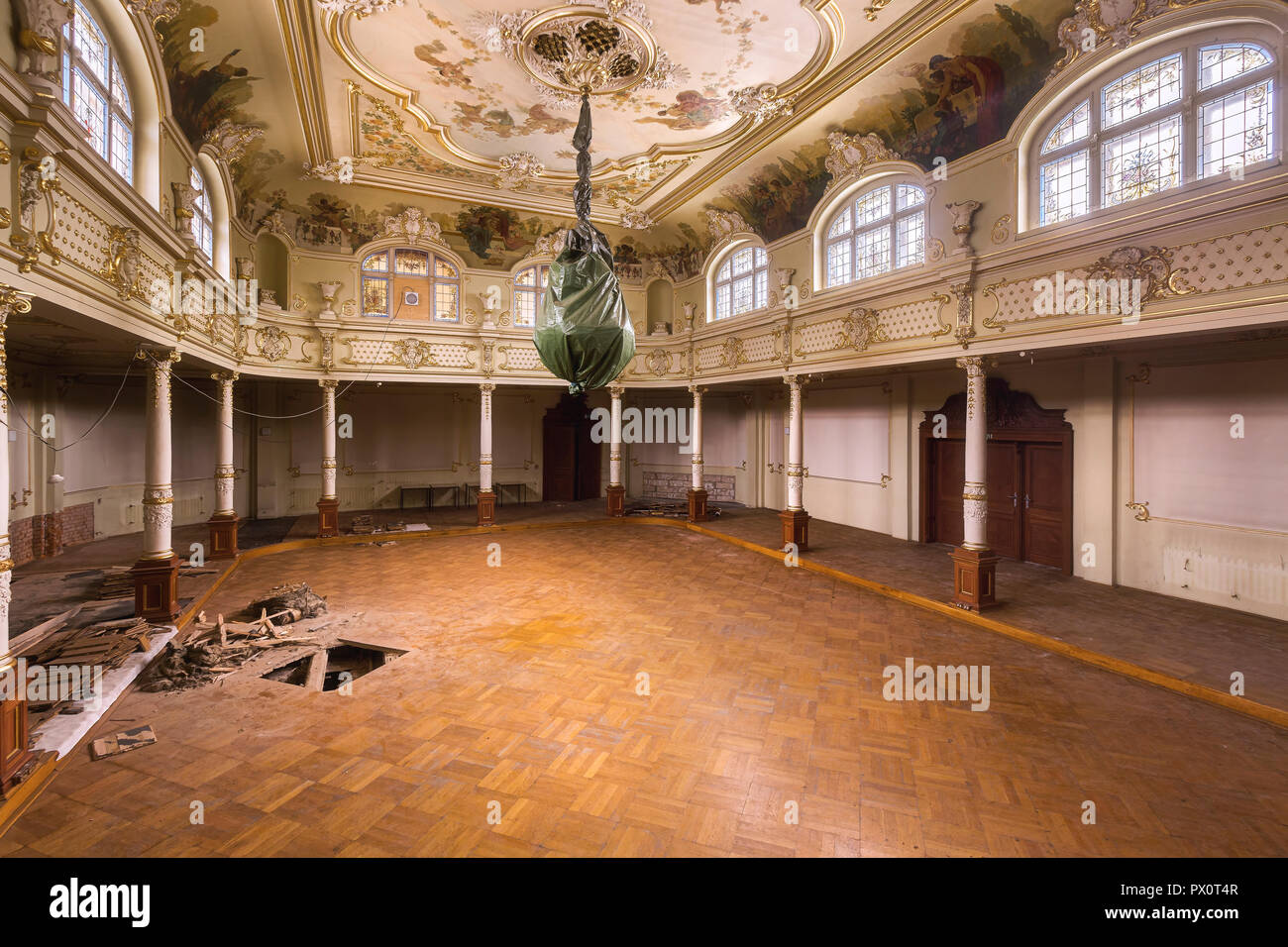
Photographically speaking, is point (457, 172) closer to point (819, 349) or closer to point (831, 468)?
point (819, 349)

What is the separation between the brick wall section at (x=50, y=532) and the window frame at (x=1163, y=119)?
15.0m

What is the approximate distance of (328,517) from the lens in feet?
39.3

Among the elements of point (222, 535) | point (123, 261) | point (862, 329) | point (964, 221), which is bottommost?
point (222, 535)

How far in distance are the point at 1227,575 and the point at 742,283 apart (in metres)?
9.37

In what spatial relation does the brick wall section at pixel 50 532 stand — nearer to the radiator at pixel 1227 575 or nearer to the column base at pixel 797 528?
the column base at pixel 797 528

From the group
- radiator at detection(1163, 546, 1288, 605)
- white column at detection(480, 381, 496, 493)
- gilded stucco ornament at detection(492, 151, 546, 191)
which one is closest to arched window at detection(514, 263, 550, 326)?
white column at detection(480, 381, 496, 493)

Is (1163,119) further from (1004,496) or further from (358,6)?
(358,6)

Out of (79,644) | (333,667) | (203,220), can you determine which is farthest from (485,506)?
(79,644)

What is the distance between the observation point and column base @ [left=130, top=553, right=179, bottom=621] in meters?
6.62

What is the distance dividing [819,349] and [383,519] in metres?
10.5

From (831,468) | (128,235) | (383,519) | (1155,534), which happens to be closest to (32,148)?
(128,235)

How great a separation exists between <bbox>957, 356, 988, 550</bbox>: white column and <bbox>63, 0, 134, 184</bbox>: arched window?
9345 mm

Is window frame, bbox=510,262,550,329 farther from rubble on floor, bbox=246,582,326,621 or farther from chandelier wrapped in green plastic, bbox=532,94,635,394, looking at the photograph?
chandelier wrapped in green plastic, bbox=532,94,635,394

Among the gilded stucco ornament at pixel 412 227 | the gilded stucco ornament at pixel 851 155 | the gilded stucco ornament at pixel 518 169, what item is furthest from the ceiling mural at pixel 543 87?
the gilded stucco ornament at pixel 412 227
